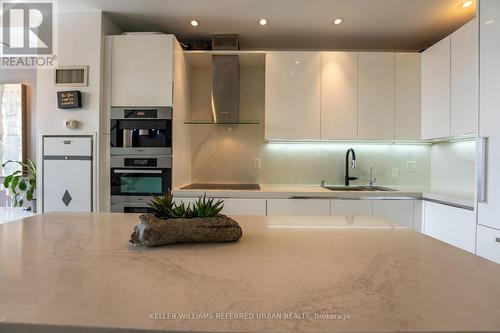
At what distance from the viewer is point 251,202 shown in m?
2.34

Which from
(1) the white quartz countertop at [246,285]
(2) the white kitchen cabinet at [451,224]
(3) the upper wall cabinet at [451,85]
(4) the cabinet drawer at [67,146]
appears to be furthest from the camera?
(4) the cabinet drawer at [67,146]

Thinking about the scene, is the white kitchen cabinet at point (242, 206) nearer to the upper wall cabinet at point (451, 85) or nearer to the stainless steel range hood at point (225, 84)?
the stainless steel range hood at point (225, 84)

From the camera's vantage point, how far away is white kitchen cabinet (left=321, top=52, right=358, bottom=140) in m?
2.59

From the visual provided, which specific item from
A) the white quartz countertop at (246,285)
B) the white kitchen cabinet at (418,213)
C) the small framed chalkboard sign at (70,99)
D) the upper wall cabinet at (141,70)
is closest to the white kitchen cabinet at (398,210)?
the white kitchen cabinet at (418,213)

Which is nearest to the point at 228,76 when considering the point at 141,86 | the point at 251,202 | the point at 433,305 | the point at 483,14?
the point at 141,86

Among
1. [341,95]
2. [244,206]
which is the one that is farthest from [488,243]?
[244,206]

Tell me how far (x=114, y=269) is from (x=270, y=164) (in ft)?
7.82

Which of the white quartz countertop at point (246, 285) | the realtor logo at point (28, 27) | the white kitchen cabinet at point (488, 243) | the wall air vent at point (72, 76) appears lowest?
the white kitchen cabinet at point (488, 243)

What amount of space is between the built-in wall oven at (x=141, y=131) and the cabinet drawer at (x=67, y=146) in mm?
209

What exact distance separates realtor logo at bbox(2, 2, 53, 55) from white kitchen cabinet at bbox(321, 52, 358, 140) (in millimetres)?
2608

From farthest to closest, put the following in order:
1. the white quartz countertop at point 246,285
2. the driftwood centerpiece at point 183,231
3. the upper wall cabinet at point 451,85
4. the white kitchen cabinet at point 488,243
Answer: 1. the upper wall cabinet at point 451,85
2. the white kitchen cabinet at point 488,243
3. the driftwood centerpiece at point 183,231
4. the white quartz countertop at point 246,285

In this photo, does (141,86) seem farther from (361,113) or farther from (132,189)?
(361,113)

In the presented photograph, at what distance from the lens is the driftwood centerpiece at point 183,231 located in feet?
2.81

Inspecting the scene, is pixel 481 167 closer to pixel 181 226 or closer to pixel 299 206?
pixel 299 206
